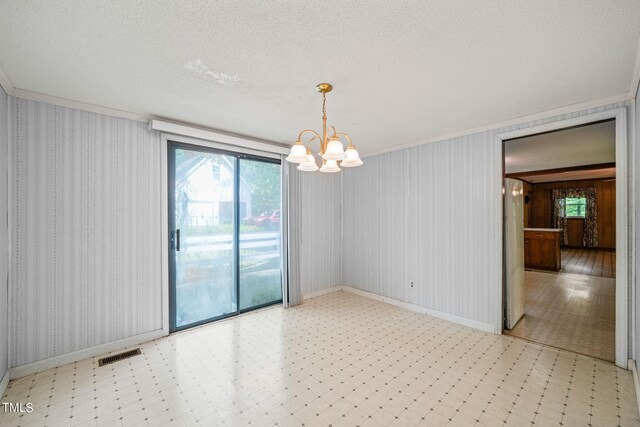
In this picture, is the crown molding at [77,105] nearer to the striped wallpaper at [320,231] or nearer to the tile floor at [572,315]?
the striped wallpaper at [320,231]

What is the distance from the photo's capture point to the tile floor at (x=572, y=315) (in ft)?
10.1

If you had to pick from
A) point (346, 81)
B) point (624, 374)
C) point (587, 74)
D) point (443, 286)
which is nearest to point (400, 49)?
point (346, 81)

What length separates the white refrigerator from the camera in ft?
11.4

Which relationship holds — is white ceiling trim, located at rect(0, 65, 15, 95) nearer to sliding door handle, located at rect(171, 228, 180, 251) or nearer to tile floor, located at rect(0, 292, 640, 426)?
sliding door handle, located at rect(171, 228, 180, 251)

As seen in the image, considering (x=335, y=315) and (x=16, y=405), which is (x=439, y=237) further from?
(x=16, y=405)

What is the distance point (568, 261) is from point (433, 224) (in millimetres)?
6767

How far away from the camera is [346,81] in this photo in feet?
7.49

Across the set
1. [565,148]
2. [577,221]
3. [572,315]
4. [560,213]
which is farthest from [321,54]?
[577,221]

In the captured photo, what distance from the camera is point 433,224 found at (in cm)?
400

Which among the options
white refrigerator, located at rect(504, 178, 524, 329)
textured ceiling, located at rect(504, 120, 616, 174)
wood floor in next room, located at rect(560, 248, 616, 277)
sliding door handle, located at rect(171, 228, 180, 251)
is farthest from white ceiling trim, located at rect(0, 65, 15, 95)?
wood floor in next room, located at rect(560, 248, 616, 277)

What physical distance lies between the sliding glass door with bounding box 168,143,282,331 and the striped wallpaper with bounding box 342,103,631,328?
A: 160cm

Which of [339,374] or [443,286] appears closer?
[339,374]

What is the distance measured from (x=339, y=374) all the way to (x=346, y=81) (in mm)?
2619

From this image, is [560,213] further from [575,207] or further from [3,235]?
[3,235]
